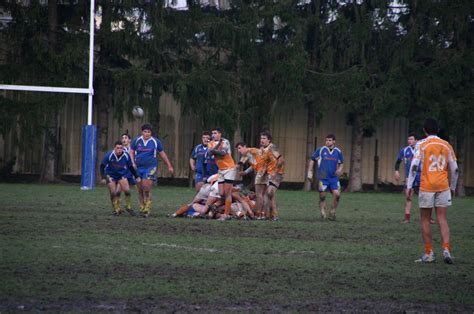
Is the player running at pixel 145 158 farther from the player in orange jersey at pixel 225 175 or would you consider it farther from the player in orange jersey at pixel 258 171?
the player in orange jersey at pixel 258 171

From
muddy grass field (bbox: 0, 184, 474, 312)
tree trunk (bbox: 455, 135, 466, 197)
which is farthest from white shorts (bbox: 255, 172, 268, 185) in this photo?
tree trunk (bbox: 455, 135, 466, 197)

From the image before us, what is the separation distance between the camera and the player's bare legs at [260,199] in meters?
22.5

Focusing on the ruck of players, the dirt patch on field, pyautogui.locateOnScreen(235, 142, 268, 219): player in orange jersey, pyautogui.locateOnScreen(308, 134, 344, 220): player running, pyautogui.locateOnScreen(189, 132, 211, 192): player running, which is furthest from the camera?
pyautogui.locateOnScreen(189, 132, 211, 192): player running

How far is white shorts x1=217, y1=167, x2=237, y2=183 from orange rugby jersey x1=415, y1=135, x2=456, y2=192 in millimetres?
8189

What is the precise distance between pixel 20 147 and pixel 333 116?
15.3m

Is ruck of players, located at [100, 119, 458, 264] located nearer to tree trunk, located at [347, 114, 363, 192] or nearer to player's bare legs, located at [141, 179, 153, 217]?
player's bare legs, located at [141, 179, 153, 217]

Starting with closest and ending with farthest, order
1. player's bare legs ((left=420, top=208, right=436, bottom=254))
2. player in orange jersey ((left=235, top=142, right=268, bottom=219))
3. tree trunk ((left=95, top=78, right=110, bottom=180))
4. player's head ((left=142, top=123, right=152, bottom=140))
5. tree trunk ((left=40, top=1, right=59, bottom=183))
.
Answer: player's bare legs ((left=420, top=208, right=436, bottom=254)) < player's head ((left=142, top=123, right=152, bottom=140)) < player in orange jersey ((left=235, top=142, right=268, bottom=219)) < tree trunk ((left=40, top=1, right=59, bottom=183)) < tree trunk ((left=95, top=78, right=110, bottom=180))

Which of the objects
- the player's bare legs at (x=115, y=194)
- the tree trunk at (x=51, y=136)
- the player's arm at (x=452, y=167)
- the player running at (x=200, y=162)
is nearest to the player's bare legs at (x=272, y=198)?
the player running at (x=200, y=162)

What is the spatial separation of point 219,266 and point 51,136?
3035 cm

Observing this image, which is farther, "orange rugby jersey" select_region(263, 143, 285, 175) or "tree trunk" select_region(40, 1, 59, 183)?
"tree trunk" select_region(40, 1, 59, 183)

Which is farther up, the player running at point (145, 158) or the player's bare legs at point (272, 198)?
the player running at point (145, 158)

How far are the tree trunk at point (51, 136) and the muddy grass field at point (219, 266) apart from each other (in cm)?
1960

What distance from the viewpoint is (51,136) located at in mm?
41750

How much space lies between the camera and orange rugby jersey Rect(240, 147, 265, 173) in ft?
73.5
